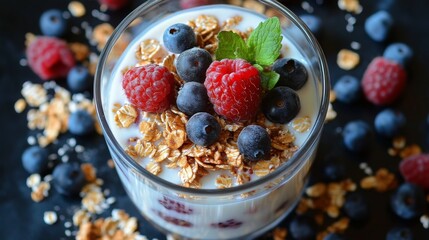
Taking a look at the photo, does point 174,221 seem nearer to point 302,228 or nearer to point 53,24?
point 302,228

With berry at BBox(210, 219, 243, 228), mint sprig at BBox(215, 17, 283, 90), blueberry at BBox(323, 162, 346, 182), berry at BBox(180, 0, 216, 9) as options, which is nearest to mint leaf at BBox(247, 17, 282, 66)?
mint sprig at BBox(215, 17, 283, 90)

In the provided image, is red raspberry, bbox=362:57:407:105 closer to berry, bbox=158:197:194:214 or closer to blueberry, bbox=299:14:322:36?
blueberry, bbox=299:14:322:36

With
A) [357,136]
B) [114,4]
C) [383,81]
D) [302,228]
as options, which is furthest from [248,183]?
[114,4]

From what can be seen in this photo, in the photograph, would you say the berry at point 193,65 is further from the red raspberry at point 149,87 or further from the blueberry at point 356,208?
the blueberry at point 356,208

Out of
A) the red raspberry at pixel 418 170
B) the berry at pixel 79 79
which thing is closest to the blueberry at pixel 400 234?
the red raspberry at pixel 418 170

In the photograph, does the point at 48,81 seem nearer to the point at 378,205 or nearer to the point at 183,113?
the point at 183,113

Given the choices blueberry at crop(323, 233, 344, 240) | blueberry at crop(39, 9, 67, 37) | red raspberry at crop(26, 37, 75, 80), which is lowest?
blueberry at crop(323, 233, 344, 240)
